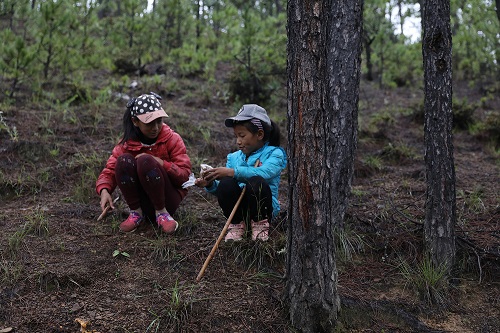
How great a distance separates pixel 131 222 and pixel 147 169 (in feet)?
1.61

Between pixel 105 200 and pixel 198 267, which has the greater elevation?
pixel 105 200

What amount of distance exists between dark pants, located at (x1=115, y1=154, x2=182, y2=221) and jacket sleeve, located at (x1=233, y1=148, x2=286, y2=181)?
613 mm

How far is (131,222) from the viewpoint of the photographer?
362 cm

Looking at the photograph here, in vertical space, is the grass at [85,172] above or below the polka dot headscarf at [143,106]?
below

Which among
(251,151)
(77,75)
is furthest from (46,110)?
(251,151)

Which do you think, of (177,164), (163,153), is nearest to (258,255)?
(177,164)

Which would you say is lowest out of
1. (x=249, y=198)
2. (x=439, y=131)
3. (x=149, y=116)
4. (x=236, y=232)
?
(x=236, y=232)

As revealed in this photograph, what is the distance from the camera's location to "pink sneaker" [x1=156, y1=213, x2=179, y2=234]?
349cm

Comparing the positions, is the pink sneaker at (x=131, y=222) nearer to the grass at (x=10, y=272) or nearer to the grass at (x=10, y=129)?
the grass at (x=10, y=272)

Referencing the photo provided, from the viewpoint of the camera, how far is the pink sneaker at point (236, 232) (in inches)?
130

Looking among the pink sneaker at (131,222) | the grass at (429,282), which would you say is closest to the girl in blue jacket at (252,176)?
the pink sneaker at (131,222)

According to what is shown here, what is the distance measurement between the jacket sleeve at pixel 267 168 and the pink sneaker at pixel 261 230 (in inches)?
12.2

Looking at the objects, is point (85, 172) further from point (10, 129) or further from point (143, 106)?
point (143, 106)

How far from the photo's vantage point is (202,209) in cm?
428
